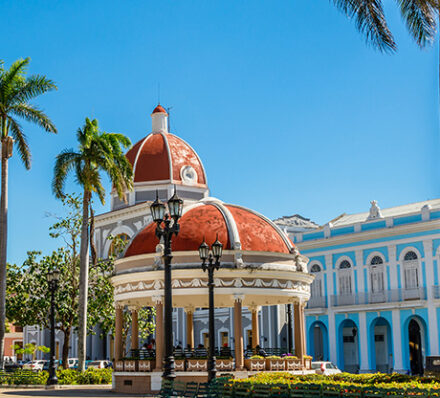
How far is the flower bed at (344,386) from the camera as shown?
14094 millimetres

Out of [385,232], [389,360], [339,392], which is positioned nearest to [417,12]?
[339,392]

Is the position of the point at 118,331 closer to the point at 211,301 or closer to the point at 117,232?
Answer: the point at 211,301

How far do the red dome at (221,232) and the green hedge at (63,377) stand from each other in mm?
6311

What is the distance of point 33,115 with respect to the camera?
32.1m

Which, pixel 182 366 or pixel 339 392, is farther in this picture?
pixel 182 366

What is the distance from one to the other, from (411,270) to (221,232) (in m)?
20.3

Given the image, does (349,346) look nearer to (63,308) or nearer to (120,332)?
(63,308)

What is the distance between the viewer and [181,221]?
28250 millimetres

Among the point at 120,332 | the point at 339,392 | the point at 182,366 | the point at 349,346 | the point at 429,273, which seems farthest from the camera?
the point at 349,346

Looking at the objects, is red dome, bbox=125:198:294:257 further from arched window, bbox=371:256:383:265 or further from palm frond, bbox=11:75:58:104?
arched window, bbox=371:256:383:265

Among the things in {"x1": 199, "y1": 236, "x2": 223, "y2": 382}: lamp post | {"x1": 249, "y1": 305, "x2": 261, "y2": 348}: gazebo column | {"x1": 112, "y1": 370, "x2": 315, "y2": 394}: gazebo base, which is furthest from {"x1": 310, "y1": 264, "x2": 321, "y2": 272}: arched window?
{"x1": 199, "y1": 236, "x2": 223, "y2": 382}: lamp post

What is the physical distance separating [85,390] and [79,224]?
40.0 ft

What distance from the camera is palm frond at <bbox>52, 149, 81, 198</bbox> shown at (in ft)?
111

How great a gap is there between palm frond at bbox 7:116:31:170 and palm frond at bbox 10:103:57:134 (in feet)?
1.53
